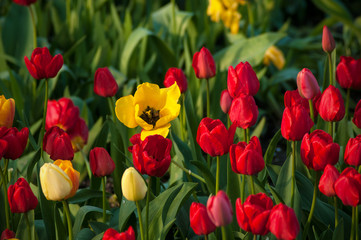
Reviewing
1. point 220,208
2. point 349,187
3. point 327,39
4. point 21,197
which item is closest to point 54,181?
A: point 21,197

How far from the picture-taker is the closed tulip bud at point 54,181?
1146 millimetres

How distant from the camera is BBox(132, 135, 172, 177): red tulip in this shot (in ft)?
4.02

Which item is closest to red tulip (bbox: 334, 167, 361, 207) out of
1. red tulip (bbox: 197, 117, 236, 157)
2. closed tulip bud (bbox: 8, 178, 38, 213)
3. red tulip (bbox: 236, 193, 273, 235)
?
red tulip (bbox: 236, 193, 273, 235)

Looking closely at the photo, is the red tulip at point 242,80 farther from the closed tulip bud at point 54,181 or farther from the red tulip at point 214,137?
the closed tulip bud at point 54,181

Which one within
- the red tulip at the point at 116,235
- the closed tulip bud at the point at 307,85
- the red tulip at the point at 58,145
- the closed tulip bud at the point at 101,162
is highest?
the closed tulip bud at the point at 307,85

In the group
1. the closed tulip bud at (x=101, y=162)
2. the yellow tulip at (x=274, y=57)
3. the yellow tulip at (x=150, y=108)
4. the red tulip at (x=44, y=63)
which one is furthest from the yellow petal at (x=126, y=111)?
the yellow tulip at (x=274, y=57)

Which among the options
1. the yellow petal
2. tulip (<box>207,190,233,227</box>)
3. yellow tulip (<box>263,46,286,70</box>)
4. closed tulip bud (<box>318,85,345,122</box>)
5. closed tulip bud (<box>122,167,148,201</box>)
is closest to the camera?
tulip (<box>207,190,233,227</box>)

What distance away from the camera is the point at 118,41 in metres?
3.16

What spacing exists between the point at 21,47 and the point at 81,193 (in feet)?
5.23

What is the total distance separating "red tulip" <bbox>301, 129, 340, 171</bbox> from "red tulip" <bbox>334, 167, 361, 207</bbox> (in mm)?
87

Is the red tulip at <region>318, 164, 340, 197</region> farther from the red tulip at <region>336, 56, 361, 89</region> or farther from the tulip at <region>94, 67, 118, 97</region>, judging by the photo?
the tulip at <region>94, 67, 118, 97</region>

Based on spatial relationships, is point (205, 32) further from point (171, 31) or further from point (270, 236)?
point (270, 236)

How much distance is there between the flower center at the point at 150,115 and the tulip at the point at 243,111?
276mm

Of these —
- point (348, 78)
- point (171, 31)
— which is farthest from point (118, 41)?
point (348, 78)
